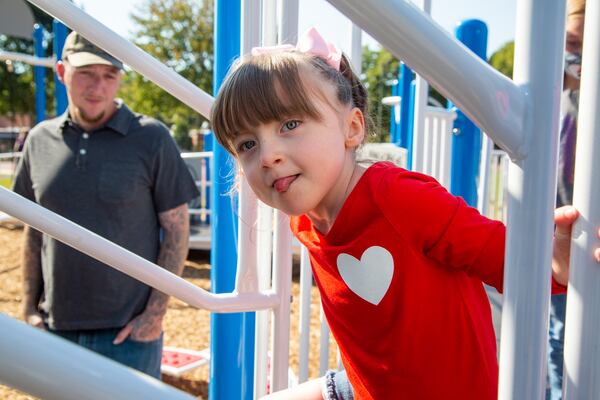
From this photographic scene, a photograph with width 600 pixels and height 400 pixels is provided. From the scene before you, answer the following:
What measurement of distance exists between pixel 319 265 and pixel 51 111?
22904 millimetres

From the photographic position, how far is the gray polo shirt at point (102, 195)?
2.09 meters

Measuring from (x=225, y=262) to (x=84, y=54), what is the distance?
1.13 meters

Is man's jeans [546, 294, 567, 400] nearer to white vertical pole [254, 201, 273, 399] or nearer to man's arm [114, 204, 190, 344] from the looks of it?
white vertical pole [254, 201, 273, 399]

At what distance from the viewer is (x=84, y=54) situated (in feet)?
7.15

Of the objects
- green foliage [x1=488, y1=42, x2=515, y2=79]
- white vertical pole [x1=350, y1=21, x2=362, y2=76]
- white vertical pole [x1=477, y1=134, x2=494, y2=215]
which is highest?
green foliage [x1=488, y1=42, x2=515, y2=79]

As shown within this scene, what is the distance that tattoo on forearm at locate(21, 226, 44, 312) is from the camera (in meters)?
2.26

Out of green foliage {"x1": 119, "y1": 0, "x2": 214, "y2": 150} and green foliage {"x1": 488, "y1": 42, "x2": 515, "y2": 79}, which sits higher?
green foliage {"x1": 488, "y1": 42, "x2": 515, "y2": 79}

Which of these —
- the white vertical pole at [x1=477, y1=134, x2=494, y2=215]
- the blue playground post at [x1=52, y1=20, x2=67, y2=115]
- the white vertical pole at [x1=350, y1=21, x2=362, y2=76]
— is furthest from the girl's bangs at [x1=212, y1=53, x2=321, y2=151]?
the blue playground post at [x1=52, y1=20, x2=67, y2=115]

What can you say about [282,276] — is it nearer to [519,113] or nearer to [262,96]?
[262,96]

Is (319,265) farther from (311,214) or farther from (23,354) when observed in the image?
(23,354)

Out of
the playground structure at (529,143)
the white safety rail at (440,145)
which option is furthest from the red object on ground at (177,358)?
the playground structure at (529,143)

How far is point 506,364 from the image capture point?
603mm

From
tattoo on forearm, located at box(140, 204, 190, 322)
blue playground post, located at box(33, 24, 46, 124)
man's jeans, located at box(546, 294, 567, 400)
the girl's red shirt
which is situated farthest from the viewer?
blue playground post, located at box(33, 24, 46, 124)

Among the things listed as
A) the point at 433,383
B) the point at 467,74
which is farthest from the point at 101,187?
the point at 467,74
